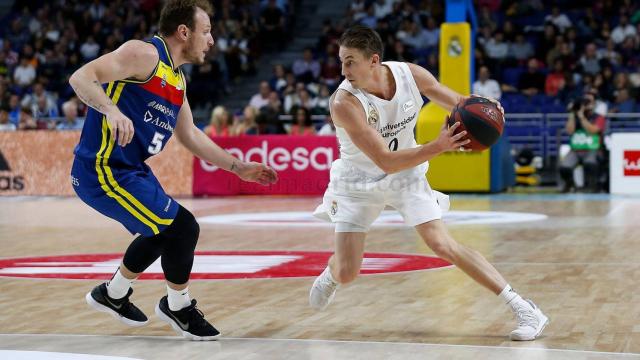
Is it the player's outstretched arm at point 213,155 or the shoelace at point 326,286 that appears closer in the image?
the player's outstretched arm at point 213,155

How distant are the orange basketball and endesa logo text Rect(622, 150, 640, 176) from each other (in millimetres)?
12233

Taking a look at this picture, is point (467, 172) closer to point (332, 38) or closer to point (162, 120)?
point (332, 38)

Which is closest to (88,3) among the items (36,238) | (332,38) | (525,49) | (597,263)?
(332,38)

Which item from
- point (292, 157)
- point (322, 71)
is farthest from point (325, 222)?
point (322, 71)

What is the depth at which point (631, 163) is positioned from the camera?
1698 centimetres

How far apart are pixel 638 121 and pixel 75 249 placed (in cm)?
1202

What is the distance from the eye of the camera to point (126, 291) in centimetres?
560

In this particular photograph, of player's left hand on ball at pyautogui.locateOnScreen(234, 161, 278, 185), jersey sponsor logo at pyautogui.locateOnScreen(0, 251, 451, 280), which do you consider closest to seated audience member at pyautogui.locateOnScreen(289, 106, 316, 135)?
jersey sponsor logo at pyautogui.locateOnScreen(0, 251, 451, 280)

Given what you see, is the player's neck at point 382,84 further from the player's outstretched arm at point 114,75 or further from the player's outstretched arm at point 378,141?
the player's outstretched arm at point 114,75

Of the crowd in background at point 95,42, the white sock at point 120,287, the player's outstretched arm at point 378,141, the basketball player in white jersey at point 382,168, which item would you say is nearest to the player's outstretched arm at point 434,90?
the basketball player in white jersey at point 382,168

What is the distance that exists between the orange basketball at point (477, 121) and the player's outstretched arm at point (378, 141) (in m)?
0.06

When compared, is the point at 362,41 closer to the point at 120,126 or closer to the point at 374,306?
the point at 120,126

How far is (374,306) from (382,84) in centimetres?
141

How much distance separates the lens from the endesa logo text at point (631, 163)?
664 inches
